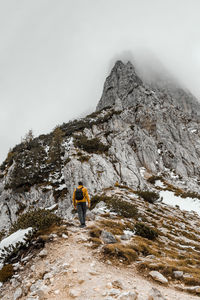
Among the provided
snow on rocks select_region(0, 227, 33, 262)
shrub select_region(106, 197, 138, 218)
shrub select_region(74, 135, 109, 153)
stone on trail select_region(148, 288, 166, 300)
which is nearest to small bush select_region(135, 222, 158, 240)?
shrub select_region(106, 197, 138, 218)

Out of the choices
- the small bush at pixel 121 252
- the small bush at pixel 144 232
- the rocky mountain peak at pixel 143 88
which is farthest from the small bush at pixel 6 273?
the rocky mountain peak at pixel 143 88

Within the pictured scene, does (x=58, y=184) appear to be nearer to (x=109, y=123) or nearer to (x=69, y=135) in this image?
(x=69, y=135)

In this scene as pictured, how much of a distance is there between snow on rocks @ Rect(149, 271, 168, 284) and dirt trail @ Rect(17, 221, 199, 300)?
19cm

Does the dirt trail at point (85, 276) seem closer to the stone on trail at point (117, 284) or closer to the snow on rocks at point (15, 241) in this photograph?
the stone on trail at point (117, 284)

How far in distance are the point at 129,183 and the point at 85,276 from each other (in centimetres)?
2822

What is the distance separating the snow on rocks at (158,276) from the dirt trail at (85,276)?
0.19m

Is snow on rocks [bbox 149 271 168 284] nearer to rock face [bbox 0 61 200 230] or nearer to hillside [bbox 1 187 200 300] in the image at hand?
hillside [bbox 1 187 200 300]

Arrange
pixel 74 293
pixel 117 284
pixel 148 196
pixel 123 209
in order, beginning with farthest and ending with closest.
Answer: pixel 148 196 < pixel 123 209 < pixel 117 284 < pixel 74 293

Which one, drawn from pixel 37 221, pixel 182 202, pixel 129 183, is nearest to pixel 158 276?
pixel 37 221

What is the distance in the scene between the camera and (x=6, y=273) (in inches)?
257

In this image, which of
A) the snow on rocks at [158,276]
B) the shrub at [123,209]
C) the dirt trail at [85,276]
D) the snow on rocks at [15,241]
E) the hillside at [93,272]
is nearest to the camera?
the dirt trail at [85,276]

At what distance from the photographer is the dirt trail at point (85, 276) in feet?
15.1

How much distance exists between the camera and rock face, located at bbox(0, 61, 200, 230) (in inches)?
1304

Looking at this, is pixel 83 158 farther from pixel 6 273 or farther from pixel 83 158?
pixel 6 273
